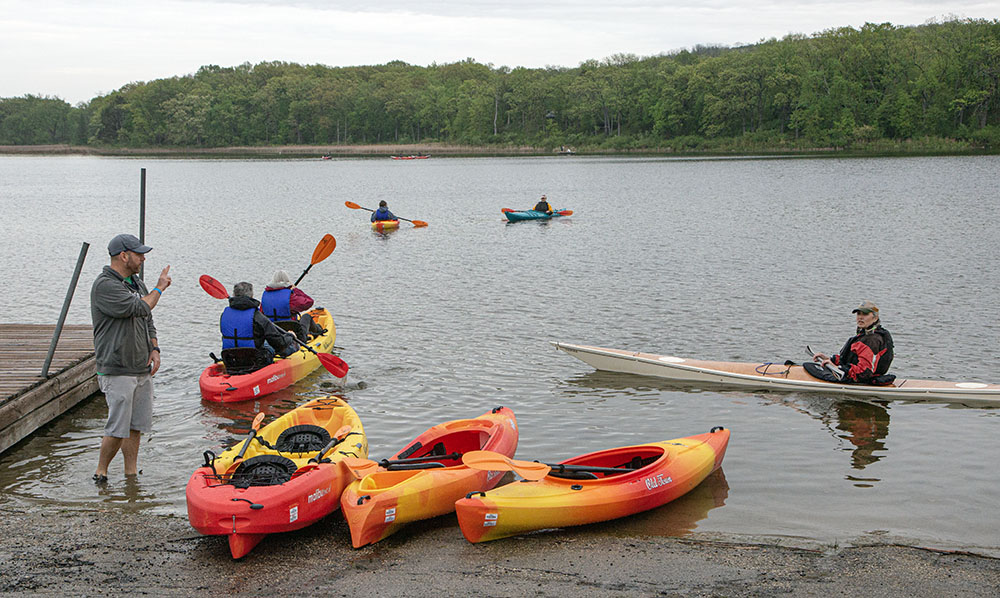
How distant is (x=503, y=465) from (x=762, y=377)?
4998 millimetres

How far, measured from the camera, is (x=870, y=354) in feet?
33.1

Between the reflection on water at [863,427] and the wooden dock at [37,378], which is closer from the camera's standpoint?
the wooden dock at [37,378]

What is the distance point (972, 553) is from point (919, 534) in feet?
2.04

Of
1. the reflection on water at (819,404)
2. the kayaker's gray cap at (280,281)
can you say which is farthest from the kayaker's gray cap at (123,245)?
the reflection on water at (819,404)

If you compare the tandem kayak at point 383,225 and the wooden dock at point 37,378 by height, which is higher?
the tandem kayak at point 383,225

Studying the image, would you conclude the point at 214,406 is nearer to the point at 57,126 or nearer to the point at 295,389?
the point at 295,389

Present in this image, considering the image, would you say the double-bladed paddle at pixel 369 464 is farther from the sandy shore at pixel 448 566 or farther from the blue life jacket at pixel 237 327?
the blue life jacket at pixel 237 327

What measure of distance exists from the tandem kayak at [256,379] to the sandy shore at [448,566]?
3.63 meters

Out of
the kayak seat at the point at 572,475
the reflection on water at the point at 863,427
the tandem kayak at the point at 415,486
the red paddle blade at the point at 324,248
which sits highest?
the red paddle blade at the point at 324,248

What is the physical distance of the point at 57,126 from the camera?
167250 mm

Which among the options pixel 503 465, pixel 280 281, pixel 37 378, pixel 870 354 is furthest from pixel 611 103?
pixel 503 465

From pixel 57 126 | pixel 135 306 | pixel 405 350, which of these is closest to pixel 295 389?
pixel 405 350

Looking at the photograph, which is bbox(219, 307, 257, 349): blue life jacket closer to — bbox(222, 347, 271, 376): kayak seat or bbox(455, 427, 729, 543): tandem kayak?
bbox(222, 347, 271, 376): kayak seat

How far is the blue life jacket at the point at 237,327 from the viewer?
10133 millimetres
